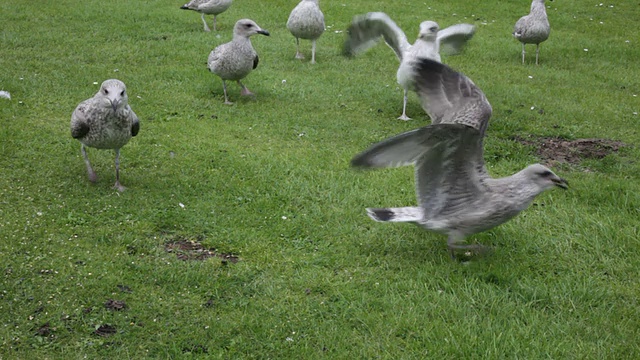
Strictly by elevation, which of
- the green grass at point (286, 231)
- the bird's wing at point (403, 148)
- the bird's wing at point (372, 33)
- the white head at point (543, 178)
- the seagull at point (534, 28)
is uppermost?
the bird's wing at point (403, 148)

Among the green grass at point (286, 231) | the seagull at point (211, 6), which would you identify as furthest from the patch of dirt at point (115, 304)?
the seagull at point (211, 6)

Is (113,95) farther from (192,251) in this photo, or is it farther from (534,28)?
(534,28)

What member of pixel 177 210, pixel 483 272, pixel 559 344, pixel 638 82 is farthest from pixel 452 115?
pixel 638 82

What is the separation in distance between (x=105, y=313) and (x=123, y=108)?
7.70ft

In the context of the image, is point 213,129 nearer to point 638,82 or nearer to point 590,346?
point 590,346

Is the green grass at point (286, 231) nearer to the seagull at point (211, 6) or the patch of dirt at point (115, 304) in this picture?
the patch of dirt at point (115, 304)

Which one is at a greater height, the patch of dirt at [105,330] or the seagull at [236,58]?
the seagull at [236,58]

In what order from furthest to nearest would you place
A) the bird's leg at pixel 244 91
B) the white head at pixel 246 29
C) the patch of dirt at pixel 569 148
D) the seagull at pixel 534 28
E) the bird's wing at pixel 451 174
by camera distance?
the seagull at pixel 534 28 < the bird's leg at pixel 244 91 < the white head at pixel 246 29 < the patch of dirt at pixel 569 148 < the bird's wing at pixel 451 174

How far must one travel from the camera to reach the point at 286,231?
6.03 metres

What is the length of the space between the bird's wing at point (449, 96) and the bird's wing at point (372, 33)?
3121 mm

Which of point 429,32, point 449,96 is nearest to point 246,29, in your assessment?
point 429,32

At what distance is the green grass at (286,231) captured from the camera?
455 cm

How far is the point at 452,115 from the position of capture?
19.6 feet

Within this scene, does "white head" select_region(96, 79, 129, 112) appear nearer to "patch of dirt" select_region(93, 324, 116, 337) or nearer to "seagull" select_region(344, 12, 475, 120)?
"patch of dirt" select_region(93, 324, 116, 337)
